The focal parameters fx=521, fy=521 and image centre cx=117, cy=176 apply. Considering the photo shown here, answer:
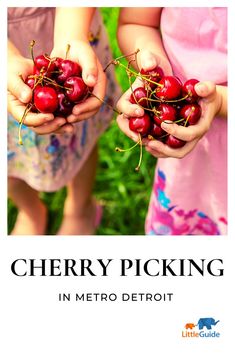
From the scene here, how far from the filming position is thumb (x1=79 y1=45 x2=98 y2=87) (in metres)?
0.87

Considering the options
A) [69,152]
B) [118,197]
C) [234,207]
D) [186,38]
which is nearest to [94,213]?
[118,197]

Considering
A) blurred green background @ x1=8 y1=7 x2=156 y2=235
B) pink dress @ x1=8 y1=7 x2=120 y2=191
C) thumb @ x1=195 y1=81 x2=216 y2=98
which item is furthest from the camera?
blurred green background @ x1=8 y1=7 x2=156 y2=235

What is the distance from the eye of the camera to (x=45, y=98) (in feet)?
2.79

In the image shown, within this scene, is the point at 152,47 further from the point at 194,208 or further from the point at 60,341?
the point at 60,341

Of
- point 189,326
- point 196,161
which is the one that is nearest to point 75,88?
point 196,161

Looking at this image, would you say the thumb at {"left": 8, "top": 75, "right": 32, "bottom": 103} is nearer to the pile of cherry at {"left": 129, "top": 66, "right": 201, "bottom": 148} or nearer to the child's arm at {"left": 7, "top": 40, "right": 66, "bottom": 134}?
the child's arm at {"left": 7, "top": 40, "right": 66, "bottom": 134}

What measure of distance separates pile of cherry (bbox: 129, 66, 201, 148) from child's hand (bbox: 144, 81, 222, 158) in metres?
0.01

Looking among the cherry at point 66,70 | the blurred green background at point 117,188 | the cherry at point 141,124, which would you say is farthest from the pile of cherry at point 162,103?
the blurred green background at point 117,188

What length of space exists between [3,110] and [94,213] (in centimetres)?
65

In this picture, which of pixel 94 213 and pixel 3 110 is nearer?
pixel 3 110

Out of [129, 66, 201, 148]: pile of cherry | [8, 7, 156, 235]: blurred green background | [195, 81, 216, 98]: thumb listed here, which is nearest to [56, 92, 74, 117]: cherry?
[129, 66, 201, 148]: pile of cherry

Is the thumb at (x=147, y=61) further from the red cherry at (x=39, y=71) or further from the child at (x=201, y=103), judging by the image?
the red cherry at (x=39, y=71)

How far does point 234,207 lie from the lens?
1039 mm

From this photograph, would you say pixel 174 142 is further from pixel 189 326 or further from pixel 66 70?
pixel 189 326
